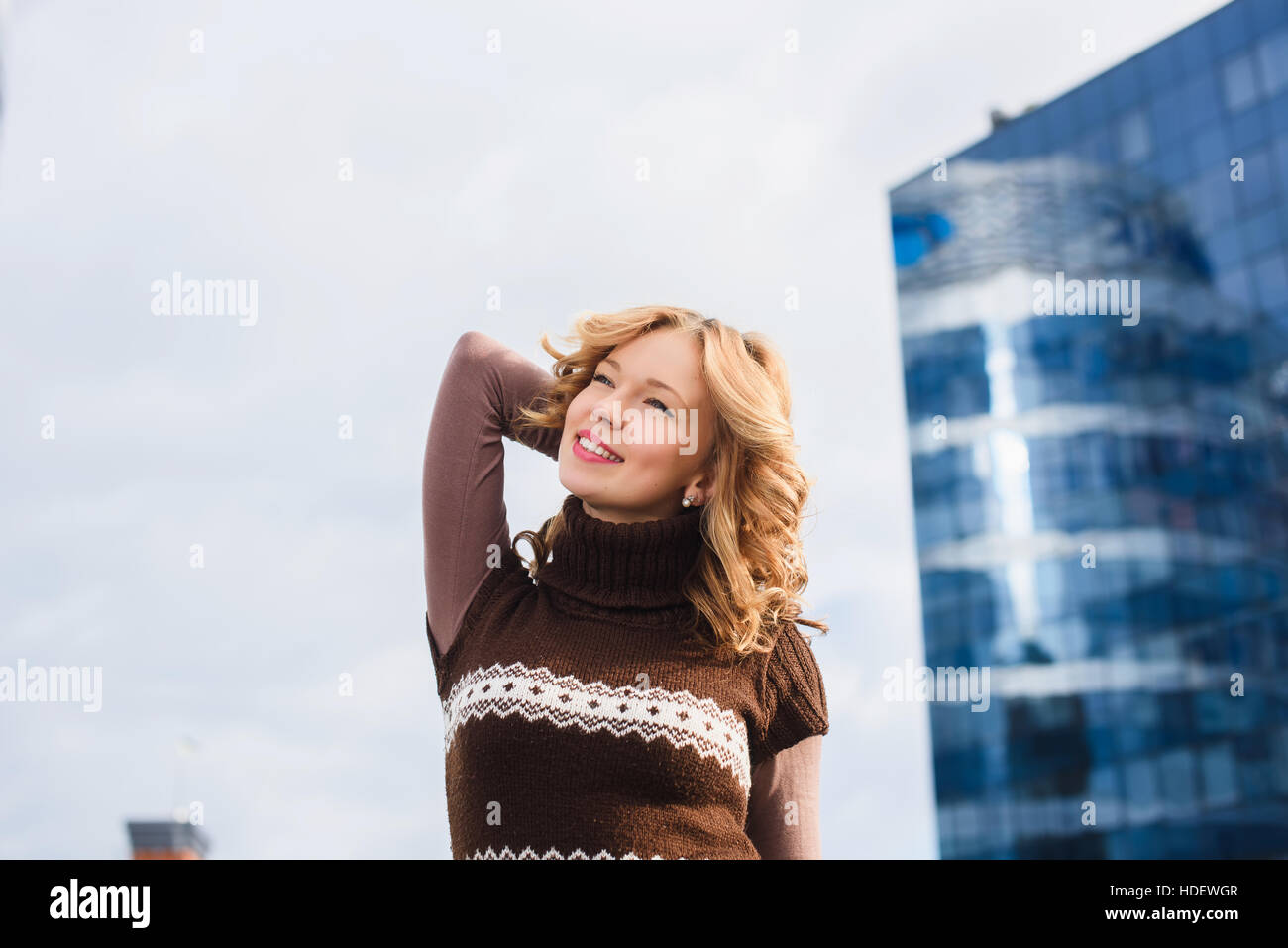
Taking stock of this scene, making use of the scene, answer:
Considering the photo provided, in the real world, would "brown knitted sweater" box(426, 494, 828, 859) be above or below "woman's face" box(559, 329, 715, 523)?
below

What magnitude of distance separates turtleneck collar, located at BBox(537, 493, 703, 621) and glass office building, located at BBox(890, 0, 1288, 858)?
41.1 m

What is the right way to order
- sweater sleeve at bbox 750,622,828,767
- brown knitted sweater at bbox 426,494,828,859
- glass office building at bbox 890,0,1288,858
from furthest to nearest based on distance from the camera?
1. glass office building at bbox 890,0,1288,858
2. sweater sleeve at bbox 750,622,828,767
3. brown knitted sweater at bbox 426,494,828,859

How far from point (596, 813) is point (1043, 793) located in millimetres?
45767

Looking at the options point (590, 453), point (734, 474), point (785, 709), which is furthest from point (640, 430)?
point (785, 709)

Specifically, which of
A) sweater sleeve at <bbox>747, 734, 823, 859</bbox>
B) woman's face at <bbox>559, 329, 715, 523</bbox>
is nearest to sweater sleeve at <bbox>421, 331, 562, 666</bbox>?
woman's face at <bbox>559, 329, 715, 523</bbox>

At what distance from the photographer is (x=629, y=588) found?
3.79 metres

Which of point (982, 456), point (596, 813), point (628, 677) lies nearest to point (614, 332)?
point (628, 677)

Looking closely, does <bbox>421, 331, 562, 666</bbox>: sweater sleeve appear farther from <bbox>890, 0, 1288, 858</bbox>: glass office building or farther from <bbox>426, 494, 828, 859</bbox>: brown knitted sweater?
<bbox>890, 0, 1288, 858</bbox>: glass office building

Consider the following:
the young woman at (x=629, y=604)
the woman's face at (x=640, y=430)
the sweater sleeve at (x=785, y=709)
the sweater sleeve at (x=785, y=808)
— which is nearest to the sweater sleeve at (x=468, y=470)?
the young woman at (x=629, y=604)

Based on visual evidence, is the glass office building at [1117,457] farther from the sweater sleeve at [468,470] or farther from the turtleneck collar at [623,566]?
the sweater sleeve at [468,470]

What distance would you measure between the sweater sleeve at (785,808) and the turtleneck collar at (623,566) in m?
0.56

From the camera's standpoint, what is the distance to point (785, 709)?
12.4 feet

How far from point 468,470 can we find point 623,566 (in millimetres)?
562

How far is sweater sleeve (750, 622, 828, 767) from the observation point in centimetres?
373
